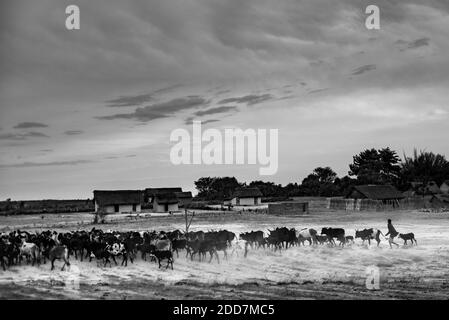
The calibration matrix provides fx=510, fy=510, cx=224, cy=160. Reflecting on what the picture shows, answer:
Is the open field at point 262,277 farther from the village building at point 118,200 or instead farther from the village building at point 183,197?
the village building at point 183,197

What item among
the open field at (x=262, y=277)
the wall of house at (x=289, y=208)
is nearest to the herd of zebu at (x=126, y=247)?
the open field at (x=262, y=277)

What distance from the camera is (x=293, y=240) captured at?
24234mm

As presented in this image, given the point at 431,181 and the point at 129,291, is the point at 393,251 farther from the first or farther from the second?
the point at 431,181

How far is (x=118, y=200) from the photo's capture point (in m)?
61.9

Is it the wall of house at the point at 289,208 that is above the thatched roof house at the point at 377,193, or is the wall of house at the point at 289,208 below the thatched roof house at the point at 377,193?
below

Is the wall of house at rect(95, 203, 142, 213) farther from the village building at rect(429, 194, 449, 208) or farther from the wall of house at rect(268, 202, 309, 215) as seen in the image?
the village building at rect(429, 194, 449, 208)

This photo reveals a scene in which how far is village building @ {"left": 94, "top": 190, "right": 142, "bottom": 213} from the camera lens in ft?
200

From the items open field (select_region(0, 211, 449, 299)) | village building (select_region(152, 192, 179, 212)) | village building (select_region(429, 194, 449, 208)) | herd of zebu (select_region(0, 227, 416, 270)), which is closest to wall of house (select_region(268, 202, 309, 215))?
village building (select_region(152, 192, 179, 212))

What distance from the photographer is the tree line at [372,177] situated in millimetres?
88750

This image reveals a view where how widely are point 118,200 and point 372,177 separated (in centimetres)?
4606

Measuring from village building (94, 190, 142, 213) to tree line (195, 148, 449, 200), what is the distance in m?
32.0

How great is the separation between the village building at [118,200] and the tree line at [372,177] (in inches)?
1261

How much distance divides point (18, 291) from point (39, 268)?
3.54 meters

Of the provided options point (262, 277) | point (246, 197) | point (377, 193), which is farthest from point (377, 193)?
point (262, 277)
